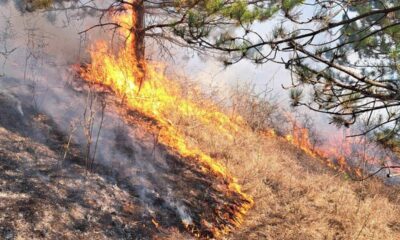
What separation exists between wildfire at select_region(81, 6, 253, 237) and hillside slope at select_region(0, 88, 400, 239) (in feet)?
1.12

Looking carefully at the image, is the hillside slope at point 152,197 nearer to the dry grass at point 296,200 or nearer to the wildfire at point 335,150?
the dry grass at point 296,200

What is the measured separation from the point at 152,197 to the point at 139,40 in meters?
4.67

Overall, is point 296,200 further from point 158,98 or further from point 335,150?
point 335,150

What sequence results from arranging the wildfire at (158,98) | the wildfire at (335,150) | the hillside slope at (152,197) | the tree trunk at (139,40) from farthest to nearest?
the wildfire at (335,150)
the tree trunk at (139,40)
the wildfire at (158,98)
the hillside slope at (152,197)

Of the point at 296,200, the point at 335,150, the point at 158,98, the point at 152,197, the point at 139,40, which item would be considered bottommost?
the point at 335,150

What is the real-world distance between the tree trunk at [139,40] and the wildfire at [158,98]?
0.08 meters

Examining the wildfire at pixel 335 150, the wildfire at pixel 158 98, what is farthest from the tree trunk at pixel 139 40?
the wildfire at pixel 335 150

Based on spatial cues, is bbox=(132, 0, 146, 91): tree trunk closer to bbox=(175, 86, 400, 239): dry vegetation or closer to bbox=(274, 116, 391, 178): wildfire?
bbox=(175, 86, 400, 239): dry vegetation

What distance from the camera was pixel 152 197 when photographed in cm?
544

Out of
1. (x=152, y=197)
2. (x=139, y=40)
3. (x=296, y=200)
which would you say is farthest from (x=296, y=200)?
(x=139, y=40)

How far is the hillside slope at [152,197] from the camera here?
14.1 ft

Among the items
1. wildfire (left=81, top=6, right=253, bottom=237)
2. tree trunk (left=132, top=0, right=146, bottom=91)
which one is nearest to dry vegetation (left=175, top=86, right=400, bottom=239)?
wildfire (left=81, top=6, right=253, bottom=237)

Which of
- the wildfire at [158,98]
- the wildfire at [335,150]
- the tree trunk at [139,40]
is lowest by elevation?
the wildfire at [335,150]

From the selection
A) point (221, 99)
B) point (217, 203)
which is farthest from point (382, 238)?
point (221, 99)
